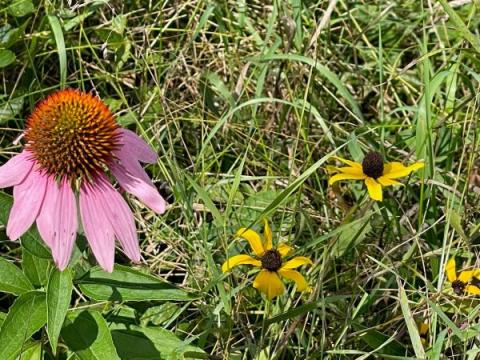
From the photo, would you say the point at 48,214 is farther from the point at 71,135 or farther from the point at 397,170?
the point at 397,170

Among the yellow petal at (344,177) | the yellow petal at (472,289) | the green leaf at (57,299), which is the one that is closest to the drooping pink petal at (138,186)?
the green leaf at (57,299)

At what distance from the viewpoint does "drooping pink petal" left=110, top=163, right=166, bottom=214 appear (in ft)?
3.04

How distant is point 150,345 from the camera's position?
3.26ft

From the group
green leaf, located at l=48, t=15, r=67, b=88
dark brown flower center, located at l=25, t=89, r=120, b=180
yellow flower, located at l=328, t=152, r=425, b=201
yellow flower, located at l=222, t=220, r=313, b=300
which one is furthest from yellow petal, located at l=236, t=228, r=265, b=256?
green leaf, located at l=48, t=15, r=67, b=88

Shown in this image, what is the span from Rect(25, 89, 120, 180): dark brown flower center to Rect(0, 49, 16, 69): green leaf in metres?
0.45

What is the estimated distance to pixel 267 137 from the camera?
140 centimetres

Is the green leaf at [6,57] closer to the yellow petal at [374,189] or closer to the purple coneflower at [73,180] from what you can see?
the purple coneflower at [73,180]

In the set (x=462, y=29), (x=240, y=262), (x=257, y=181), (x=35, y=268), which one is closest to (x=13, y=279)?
(x=35, y=268)

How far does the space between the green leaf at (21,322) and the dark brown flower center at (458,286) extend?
549 mm

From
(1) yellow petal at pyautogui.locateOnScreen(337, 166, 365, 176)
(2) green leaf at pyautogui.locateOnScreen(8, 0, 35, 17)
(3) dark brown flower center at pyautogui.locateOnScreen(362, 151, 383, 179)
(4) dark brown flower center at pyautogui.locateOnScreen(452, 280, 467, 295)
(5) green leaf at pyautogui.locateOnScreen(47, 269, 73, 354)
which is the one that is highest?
(2) green leaf at pyautogui.locateOnScreen(8, 0, 35, 17)

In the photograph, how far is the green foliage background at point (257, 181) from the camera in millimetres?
981

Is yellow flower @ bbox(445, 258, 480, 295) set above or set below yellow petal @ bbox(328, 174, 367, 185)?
below

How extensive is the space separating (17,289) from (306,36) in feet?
2.57

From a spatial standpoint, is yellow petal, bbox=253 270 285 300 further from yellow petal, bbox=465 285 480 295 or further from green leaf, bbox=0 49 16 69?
green leaf, bbox=0 49 16 69
